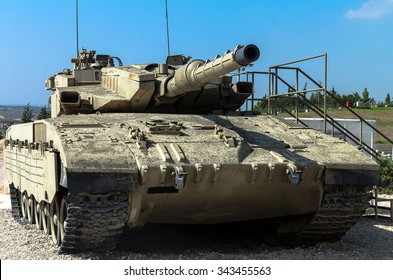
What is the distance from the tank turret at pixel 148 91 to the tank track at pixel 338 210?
2.49 meters

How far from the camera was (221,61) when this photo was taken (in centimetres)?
866

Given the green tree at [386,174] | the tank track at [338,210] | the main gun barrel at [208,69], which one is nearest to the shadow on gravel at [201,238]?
the tank track at [338,210]

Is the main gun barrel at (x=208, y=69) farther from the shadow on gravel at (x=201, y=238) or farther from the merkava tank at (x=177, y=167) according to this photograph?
the shadow on gravel at (x=201, y=238)

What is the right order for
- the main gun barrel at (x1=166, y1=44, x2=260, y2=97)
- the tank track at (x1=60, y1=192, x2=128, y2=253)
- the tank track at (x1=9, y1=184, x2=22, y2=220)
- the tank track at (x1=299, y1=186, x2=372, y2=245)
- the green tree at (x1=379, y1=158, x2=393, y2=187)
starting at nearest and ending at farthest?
the main gun barrel at (x1=166, y1=44, x2=260, y2=97), the tank track at (x1=60, y1=192, x2=128, y2=253), the tank track at (x1=299, y1=186, x2=372, y2=245), the tank track at (x1=9, y1=184, x2=22, y2=220), the green tree at (x1=379, y1=158, x2=393, y2=187)

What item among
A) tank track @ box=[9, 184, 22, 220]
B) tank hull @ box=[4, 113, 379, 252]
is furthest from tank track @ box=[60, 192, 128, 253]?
tank track @ box=[9, 184, 22, 220]

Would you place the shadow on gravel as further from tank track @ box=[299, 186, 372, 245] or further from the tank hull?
tank track @ box=[299, 186, 372, 245]

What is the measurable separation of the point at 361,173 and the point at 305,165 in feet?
3.17

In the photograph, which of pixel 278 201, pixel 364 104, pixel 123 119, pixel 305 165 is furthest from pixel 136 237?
pixel 364 104

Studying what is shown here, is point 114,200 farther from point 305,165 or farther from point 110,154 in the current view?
point 305,165

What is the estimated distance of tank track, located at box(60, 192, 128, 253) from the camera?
8359mm

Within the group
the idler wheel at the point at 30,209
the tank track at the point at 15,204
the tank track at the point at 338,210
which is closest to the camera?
the tank track at the point at 338,210

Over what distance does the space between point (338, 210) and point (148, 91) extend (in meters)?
3.76

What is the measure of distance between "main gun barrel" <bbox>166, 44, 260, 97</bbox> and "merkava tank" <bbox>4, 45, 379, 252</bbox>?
0.8 inches

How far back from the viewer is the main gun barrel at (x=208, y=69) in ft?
26.4
